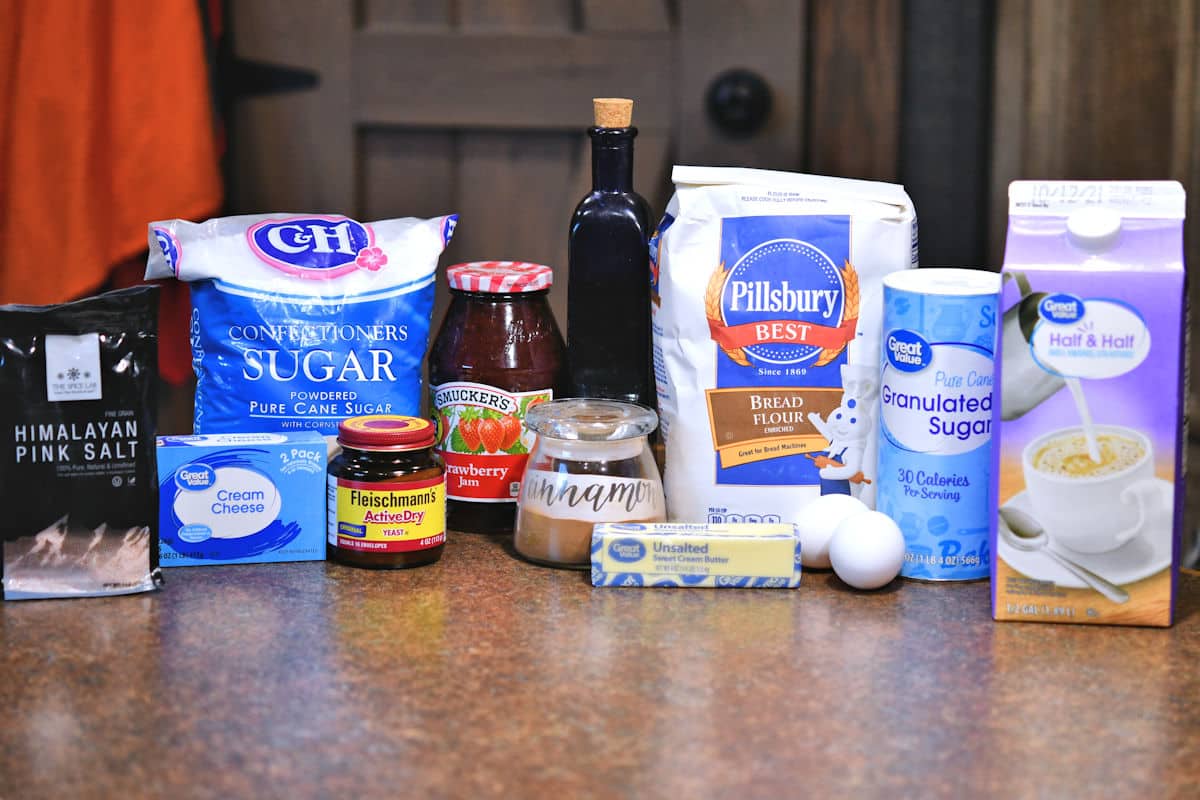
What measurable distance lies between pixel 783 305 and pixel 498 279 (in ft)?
0.76

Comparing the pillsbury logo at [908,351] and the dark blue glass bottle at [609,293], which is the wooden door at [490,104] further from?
the pillsbury logo at [908,351]

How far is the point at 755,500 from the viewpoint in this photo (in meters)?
1.10

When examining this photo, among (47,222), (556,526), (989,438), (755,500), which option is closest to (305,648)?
(556,526)

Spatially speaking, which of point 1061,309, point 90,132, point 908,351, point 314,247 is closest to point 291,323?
point 314,247

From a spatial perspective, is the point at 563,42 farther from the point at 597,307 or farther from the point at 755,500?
the point at 755,500

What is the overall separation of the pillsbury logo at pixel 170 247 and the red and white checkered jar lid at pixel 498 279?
22 cm

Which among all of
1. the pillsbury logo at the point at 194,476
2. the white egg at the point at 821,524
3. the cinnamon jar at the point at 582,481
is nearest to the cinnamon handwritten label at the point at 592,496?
the cinnamon jar at the point at 582,481

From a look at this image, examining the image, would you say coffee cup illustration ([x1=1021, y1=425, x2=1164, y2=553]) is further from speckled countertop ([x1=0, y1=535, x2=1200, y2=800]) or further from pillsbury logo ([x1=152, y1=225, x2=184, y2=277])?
pillsbury logo ([x1=152, y1=225, x2=184, y2=277])

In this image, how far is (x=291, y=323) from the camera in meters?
1.13

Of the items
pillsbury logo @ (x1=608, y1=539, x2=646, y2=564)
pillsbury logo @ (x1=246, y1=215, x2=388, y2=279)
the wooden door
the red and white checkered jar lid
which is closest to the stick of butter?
pillsbury logo @ (x1=608, y1=539, x2=646, y2=564)

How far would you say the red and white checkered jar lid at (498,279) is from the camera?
3.67 ft

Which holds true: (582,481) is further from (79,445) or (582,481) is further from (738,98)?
(738,98)

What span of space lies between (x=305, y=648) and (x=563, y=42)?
3.81 feet

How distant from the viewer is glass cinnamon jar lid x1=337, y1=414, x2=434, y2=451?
1.03 m
